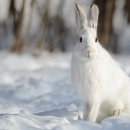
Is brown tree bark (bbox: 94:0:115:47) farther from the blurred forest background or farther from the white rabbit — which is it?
the white rabbit

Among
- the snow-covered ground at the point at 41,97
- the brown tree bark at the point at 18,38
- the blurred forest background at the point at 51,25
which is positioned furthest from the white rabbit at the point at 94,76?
the brown tree bark at the point at 18,38

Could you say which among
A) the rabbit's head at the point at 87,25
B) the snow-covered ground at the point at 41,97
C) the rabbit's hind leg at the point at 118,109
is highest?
the rabbit's head at the point at 87,25

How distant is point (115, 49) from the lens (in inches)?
506

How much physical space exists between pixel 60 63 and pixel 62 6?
5.33 feet

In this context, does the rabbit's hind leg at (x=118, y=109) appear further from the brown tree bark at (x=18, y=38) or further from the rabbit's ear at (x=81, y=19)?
the brown tree bark at (x=18, y=38)

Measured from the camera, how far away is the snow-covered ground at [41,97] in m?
4.63

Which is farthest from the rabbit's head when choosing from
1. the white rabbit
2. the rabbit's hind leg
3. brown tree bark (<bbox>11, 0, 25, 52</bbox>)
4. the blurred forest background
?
brown tree bark (<bbox>11, 0, 25, 52</bbox>)

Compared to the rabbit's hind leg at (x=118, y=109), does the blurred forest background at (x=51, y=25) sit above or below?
above

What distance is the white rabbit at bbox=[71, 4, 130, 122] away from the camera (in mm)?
4935

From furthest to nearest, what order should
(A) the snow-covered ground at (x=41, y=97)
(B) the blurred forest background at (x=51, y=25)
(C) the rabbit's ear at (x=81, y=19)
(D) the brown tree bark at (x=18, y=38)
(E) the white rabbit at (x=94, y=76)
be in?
(B) the blurred forest background at (x=51, y=25)
(D) the brown tree bark at (x=18, y=38)
(C) the rabbit's ear at (x=81, y=19)
(E) the white rabbit at (x=94, y=76)
(A) the snow-covered ground at (x=41, y=97)

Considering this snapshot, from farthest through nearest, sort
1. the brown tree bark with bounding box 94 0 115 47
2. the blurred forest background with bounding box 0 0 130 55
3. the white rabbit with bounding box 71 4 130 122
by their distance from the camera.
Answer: the brown tree bark with bounding box 94 0 115 47, the blurred forest background with bounding box 0 0 130 55, the white rabbit with bounding box 71 4 130 122

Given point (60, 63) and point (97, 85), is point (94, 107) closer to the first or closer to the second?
point (97, 85)

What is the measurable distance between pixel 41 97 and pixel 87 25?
8.23 feet

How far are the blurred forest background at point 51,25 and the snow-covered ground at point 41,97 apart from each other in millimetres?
410
